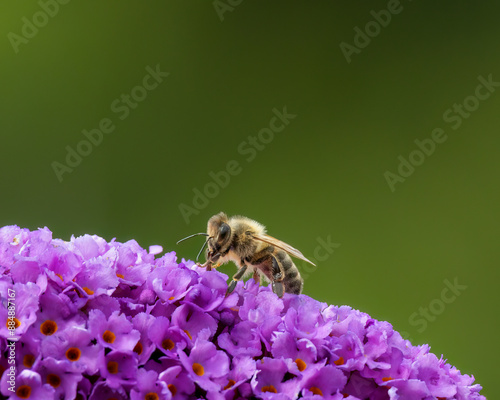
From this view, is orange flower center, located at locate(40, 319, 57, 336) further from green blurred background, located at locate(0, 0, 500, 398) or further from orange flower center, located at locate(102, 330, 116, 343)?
green blurred background, located at locate(0, 0, 500, 398)

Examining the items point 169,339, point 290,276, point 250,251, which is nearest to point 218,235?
point 250,251

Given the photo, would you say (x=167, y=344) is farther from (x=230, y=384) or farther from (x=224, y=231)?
(x=224, y=231)

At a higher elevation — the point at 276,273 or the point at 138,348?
the point at 276,273

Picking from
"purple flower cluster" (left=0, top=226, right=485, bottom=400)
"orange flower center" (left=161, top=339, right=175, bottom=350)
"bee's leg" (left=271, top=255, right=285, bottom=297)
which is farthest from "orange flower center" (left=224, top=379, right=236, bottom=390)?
"bee's leg" (left=271, top=255, right=285, bottom=297)

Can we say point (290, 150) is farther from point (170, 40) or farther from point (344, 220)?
point (170, 40)

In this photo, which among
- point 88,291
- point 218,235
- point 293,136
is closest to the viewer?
point 88,291

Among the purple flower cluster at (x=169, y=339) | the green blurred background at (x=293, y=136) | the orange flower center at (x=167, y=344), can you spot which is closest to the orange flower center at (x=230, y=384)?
the purple flower cluster at (x=169, y=339)
